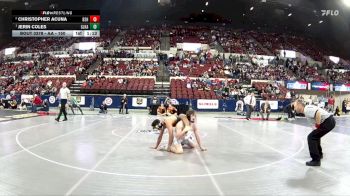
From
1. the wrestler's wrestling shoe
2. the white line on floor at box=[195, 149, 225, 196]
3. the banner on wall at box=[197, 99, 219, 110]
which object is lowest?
the white line on floor at box=[195, 149, 225, 196]

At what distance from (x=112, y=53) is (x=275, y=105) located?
20756 millimetres

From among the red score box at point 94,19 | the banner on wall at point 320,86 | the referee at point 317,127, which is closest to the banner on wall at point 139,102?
the red score box at point 94,19

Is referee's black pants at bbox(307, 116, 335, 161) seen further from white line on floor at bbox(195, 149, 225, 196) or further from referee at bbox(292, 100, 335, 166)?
white line on floor at bbox(195, 149, 225, 196)

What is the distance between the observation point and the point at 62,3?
44812 millimetres

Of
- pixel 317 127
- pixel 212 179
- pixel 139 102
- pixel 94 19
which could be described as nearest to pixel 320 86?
pixel 139 102

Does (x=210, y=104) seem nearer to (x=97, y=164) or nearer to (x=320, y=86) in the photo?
(x=320, y=86)

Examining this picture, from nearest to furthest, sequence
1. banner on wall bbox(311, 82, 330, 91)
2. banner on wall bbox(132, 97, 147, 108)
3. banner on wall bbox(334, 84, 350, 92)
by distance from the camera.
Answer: banner on wall bbox(132, 97, 147, 108) < banner on wall bbox(311, 82, 330, 91) < banner on wall bbox(334, 84, 350, 92)

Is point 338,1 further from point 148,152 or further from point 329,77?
point 148,152

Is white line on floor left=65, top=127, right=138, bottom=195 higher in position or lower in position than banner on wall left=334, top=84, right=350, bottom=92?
lower

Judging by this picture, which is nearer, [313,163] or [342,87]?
[313,163]
